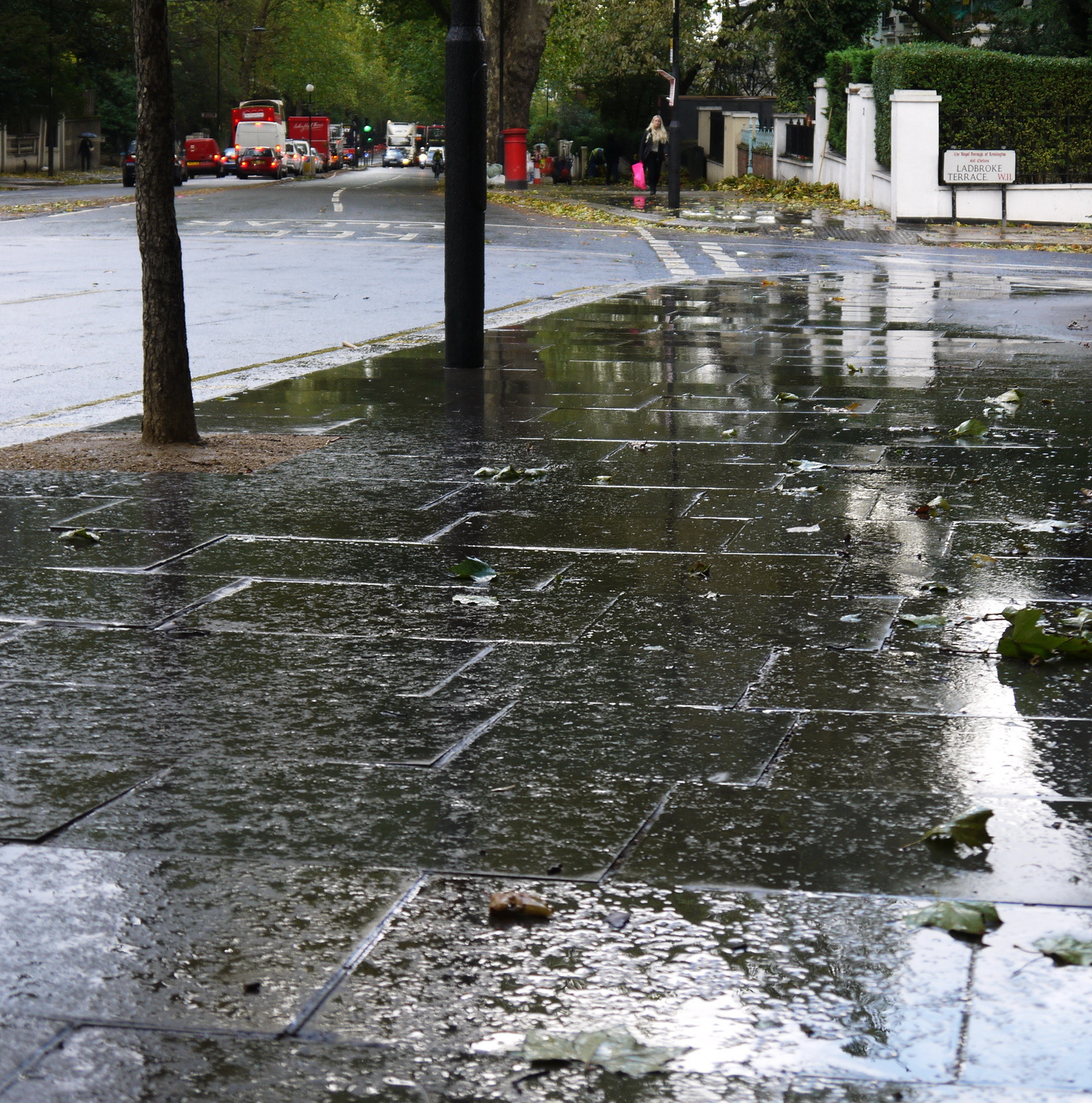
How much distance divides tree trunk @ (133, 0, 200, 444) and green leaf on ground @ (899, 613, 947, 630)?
4.13 metres

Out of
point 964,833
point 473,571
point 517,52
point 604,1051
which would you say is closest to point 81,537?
point 473,571

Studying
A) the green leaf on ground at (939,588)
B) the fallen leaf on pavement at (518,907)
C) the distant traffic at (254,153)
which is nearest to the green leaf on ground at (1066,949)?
the fallen leaf on pavement at (518,907)

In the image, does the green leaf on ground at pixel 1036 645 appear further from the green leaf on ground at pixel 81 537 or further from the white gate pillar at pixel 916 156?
the white gate pillar at pixel 916 156

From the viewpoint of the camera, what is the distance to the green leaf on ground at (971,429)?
8.13 m

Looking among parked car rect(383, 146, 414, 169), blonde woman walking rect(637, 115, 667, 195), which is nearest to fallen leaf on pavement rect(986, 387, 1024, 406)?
blonde woman walking rect(637, 115, 667, 195)

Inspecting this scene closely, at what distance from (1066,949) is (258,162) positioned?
63821 millimetres

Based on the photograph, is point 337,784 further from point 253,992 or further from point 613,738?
point 253,992

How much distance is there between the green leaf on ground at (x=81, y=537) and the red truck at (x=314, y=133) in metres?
87.3

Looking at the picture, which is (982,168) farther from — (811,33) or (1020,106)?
(811,33)

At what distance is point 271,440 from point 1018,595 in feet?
13.7

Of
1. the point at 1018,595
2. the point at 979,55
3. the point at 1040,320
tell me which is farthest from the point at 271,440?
the point at 979,55

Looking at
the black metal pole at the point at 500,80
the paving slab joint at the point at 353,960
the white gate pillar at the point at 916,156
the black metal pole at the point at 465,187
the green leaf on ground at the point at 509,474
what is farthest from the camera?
the black metal pole at the point at 500,80

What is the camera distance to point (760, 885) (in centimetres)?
297

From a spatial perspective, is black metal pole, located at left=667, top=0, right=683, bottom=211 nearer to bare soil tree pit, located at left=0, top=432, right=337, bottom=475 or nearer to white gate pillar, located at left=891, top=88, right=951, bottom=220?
white gate pillar, located at left=891, top=88, right=951, bottom=220
